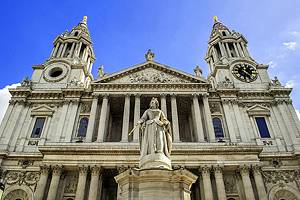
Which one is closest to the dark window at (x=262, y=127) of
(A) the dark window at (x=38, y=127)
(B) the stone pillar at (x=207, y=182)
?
(B) the stone pillar at (x=207, y=182)

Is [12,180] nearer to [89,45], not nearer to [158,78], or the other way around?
[158,78]

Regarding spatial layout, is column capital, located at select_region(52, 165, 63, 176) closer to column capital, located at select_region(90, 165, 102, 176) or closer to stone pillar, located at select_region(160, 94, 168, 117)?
column capital, located at select_region(90, 165, 102, 176)

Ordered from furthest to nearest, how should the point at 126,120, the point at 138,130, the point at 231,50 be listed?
the point at 231,50 → the point at 126,120 → the point at 138,130

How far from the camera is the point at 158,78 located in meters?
29.4

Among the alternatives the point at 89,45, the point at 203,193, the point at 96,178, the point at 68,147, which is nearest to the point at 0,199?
the point at 68,147

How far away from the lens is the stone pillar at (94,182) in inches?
766

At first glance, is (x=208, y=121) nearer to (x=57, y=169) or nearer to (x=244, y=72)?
(x=244, y=72)

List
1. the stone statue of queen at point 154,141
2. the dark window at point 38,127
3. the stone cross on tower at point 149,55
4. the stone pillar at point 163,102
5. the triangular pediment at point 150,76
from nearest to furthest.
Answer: the stone statue of queen at point 154,141
the dark window at point 38,127
the stone pillar at point 163,102
the triangular pediment at point 150,76
the stone cross on tower at point 149,55

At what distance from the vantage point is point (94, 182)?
792 inches

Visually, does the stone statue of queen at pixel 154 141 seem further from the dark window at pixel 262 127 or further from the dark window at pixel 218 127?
the dark window at pixel 262 127

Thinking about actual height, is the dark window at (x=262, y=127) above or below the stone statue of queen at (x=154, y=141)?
above

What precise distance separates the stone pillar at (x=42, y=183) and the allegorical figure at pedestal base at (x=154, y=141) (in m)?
14.4

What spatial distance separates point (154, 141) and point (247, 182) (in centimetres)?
1434

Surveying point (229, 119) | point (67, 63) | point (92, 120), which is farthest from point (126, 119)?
point (67, 63)
